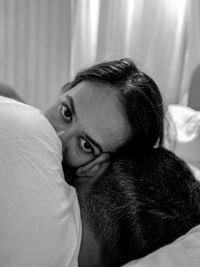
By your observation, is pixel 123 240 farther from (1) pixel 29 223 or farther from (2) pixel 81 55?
(2) pixel 81 55

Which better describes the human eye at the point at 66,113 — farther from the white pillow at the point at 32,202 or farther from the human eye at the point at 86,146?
the white pillow at the point at 32,202

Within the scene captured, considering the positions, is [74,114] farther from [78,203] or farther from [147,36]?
[147,36]

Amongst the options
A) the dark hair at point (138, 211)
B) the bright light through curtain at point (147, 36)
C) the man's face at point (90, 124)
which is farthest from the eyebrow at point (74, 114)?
the bright light through curtain at point (147, 36)

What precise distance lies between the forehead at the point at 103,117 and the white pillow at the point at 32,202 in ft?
0.57

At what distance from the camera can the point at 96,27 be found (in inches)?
82.6

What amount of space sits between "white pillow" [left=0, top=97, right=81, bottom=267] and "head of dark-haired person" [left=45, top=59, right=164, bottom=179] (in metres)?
0.18

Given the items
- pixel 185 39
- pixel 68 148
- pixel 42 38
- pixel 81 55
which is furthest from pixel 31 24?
pixel 68 148

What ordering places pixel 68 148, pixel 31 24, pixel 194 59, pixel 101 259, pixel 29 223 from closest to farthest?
pixel 29 223
pixel 101 259
pixel 68 148
pixel 31 24
pixel 194 59

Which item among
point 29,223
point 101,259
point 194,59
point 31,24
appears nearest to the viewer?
point 29,223

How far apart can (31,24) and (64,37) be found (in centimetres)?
19

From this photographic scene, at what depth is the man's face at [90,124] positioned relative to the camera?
0.83 meters

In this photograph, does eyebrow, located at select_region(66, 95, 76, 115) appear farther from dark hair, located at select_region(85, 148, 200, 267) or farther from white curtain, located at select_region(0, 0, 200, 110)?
white curtain, located at select_region(0, 0, 200, 110)

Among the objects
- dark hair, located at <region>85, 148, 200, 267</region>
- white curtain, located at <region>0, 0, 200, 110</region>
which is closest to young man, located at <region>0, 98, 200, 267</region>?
dark hair, located at <region>85, 148, 200, 267</region>

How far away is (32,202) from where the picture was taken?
1.89ft
